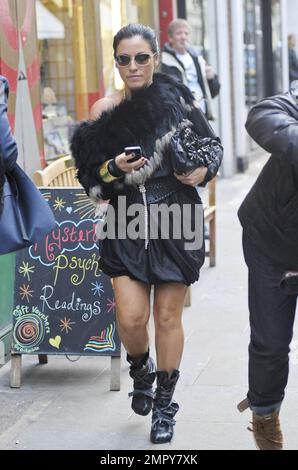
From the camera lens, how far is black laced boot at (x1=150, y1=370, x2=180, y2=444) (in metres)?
4.45

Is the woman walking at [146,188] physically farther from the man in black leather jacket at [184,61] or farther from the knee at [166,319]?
the man in black leather jacket at [184,61]

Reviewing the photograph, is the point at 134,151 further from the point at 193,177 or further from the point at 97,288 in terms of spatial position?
the point at 97,288

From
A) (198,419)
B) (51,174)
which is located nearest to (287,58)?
(51,174)

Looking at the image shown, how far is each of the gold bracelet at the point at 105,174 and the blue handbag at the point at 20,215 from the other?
0.37 metres

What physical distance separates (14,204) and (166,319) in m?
0.93

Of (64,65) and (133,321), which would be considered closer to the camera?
(133,321)

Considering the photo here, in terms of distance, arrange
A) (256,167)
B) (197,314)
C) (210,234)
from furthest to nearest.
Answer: (256,167), (210,234), (197,314)

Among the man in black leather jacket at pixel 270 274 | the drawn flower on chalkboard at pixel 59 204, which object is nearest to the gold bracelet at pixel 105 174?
the man in black leather jacket at pixel 270 274

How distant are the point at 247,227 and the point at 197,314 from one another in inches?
125

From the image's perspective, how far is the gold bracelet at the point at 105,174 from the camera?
14.5 feet

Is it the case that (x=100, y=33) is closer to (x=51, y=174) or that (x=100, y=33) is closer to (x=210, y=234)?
(x=210, y=234)

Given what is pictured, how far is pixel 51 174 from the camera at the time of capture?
5.89 meters

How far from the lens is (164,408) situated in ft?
14.8

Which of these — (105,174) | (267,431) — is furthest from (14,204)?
(267,431)
